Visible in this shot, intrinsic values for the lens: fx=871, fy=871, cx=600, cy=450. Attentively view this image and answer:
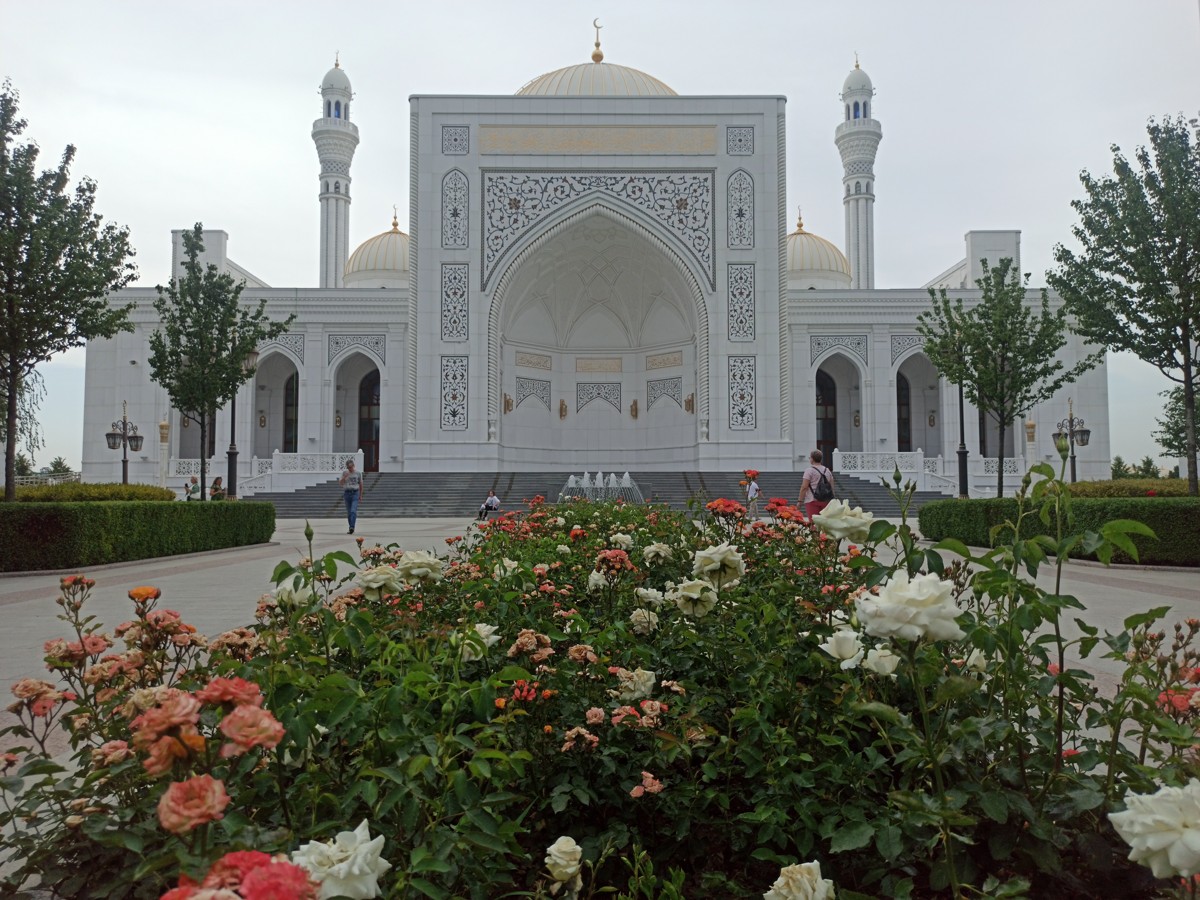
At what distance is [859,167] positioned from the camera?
98.6ft

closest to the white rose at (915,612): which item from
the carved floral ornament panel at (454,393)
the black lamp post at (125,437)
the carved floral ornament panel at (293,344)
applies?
the carved floral ornament panel at (454,393)

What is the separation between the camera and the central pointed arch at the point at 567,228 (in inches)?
915

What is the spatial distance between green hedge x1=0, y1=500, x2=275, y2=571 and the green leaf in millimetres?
9063

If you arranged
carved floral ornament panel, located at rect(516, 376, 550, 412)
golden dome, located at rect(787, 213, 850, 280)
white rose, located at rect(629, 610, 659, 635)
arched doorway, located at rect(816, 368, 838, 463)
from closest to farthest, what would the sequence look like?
1. white rose, located at rect(629, 610, 659, 635)
2. carved floral ornament panel, located at rect(516, 376, 550, 412)
3. arched doorway, located at rect(816, 368, 838, 463)
4. golden dome, located at rect(787, 213, 850, 280)

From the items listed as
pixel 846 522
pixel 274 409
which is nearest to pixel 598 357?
pixel 274 409

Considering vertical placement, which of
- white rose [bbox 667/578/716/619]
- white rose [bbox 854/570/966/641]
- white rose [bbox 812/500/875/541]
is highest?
white rose [bbox 812/500/875/541]

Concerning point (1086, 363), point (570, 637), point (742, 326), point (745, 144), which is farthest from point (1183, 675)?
point (745, 144)

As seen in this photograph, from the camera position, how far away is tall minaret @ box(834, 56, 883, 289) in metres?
30.0

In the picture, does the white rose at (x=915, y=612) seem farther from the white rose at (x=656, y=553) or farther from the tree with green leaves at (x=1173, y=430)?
the tree with green leaves at (x=1173, y=430)

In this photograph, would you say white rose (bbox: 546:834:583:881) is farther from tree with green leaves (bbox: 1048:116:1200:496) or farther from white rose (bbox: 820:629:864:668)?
tree with green leaves (bbox: 1048:116:1200:496)

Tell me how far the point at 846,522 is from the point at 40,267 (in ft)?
33.1

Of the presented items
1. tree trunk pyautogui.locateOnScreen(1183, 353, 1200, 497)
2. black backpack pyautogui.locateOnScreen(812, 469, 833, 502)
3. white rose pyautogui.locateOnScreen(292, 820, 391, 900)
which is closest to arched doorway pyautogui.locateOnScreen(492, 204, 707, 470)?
tree trunk pyautogui.locateOnScreen(1183, 353, 1200, 497)

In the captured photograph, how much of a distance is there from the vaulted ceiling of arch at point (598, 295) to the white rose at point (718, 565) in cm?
2255

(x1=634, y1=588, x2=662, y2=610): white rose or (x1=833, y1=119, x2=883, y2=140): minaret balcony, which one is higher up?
(x1=833, y1=119, x2=883, y2=140): minaret balcony
